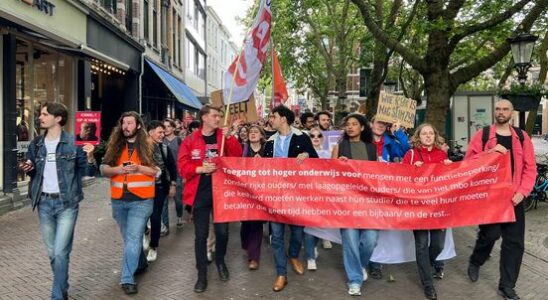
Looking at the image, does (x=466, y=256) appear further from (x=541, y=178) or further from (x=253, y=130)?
(x=541, y=178)

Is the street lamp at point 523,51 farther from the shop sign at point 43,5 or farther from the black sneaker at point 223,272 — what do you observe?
the shop sign at point 43,5

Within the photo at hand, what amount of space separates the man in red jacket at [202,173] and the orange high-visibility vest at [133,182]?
397 mm

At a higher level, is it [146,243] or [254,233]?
[254,233]

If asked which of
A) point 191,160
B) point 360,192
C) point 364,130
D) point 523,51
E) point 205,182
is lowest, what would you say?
point 360,192

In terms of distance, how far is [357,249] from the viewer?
5.21m

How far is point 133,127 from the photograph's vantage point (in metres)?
5.10

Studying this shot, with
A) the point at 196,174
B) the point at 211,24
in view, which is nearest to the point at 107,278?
the point at 196,174

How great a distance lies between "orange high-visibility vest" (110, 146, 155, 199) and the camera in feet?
16.4

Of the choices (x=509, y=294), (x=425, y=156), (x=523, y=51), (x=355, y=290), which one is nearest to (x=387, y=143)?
(x=425, y=156)

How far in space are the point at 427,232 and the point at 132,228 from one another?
9.82 ft

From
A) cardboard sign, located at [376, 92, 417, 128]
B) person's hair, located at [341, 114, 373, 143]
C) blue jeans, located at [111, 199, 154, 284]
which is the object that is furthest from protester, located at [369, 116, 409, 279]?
blue jeans, located at [111, 199, 154, 284]

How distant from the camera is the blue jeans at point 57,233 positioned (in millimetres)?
4590

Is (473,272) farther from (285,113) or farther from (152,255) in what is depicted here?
(152,255)

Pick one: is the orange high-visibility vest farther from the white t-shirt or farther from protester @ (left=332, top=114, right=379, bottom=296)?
protester @ (left=332, top=114, right=379, bottom=296)
